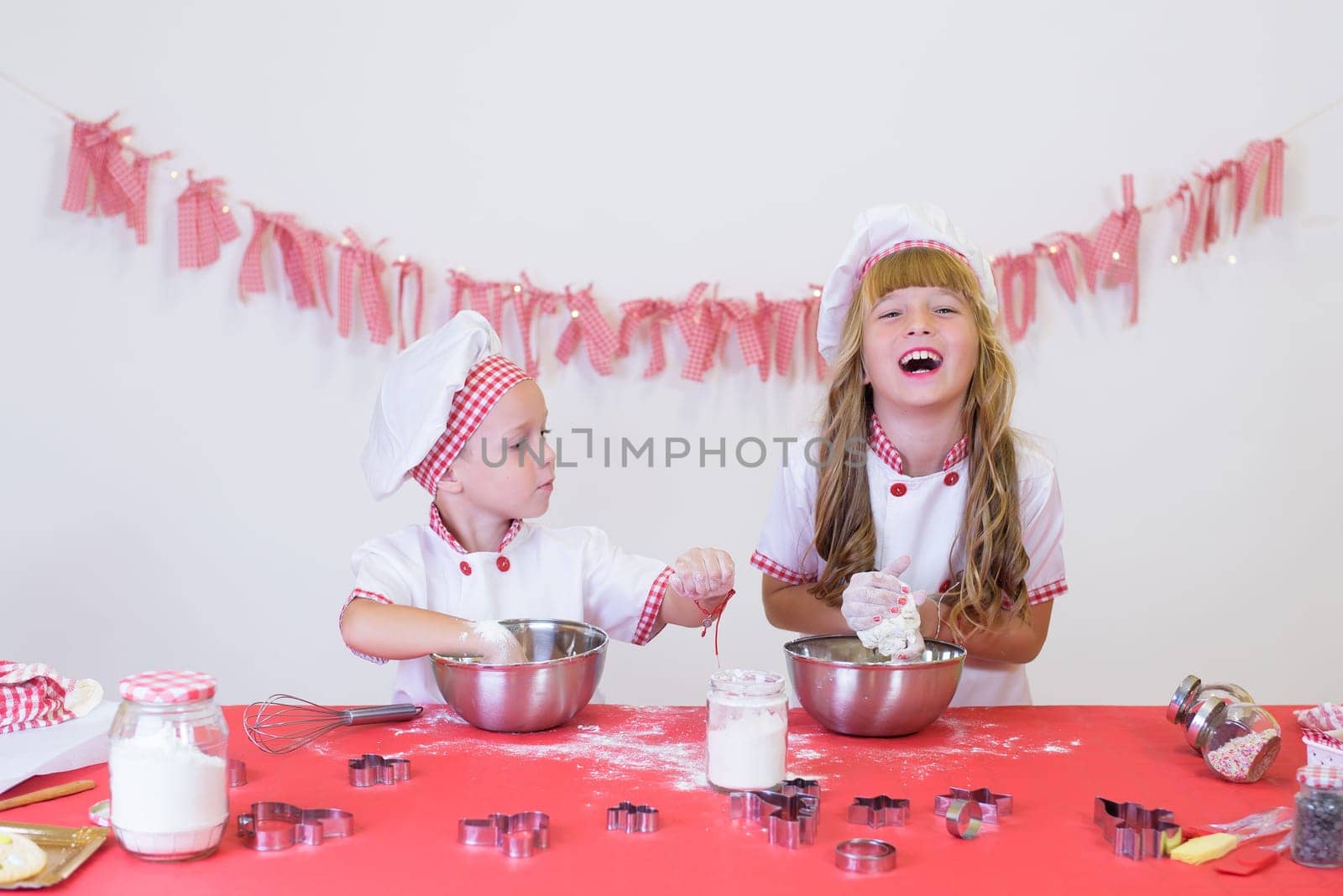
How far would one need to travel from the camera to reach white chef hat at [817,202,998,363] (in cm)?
188

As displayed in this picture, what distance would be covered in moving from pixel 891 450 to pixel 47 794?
130cm

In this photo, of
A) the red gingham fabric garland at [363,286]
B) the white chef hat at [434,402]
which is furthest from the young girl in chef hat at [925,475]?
the red gingham fabric garland at [363,286]

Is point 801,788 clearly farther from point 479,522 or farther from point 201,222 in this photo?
point 201,222

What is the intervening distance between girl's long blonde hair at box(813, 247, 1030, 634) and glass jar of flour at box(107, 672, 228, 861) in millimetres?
1109

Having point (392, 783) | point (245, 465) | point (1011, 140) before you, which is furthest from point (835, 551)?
point (245, 465)

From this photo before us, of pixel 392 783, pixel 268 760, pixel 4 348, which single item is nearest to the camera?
pixel 392 783

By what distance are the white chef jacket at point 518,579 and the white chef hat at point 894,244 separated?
57 centimetres

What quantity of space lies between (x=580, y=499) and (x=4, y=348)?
143cm

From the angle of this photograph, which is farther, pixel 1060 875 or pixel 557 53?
pixel 557 53

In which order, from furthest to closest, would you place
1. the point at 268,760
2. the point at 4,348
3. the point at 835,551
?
the point at 4,348
the point at 835,551
the point at 268,760

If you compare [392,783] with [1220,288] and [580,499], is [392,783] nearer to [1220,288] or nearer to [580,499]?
[580,499]

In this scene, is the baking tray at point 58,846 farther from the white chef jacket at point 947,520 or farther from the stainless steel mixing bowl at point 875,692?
the white chef jacket at point 947,520

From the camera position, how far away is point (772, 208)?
279cm

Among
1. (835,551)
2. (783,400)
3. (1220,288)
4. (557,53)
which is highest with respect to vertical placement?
(557,53)
